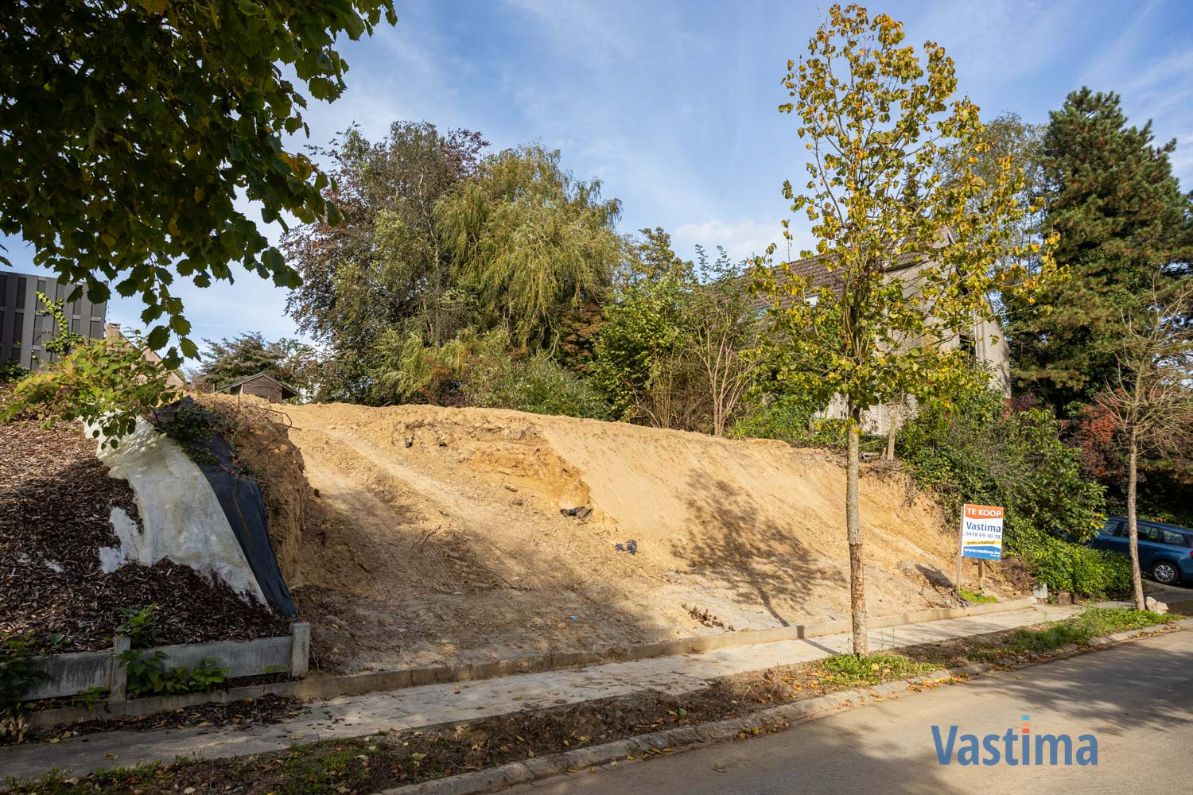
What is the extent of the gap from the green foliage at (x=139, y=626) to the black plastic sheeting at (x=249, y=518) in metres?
1.08

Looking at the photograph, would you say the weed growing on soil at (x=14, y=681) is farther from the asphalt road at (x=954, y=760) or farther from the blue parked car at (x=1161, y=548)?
the blue parked car at (x=1161, y=548)

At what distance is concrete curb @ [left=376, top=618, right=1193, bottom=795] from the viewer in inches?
199

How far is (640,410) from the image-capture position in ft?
77.0

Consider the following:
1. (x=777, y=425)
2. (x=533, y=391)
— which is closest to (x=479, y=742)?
(x=533, y=391)

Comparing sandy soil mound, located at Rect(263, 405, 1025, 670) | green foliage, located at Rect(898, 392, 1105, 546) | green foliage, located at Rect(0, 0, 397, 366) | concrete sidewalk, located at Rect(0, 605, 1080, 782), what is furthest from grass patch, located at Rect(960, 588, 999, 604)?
green foliage, located at Rect(0, 0, 397, 366)

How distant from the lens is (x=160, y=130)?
479 centimetres

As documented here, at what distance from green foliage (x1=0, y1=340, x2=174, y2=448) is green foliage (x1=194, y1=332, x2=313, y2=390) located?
16.6 meters

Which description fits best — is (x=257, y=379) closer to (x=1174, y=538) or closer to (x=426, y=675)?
(x=426, y=675)

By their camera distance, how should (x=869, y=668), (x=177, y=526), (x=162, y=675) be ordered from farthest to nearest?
(x=869, y=668) → (x=177, y=526) → (x=162, y=675)

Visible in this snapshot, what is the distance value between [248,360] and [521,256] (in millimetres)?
11725

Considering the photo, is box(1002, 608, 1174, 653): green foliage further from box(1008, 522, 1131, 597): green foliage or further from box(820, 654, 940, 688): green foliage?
box(820, 654, 940, 688): green foliage

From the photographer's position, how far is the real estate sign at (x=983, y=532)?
14719 mm

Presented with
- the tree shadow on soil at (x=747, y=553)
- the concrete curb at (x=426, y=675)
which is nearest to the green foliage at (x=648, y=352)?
the tree shadow on soil at (x=747, y=553)

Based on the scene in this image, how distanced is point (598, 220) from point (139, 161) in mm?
22358
